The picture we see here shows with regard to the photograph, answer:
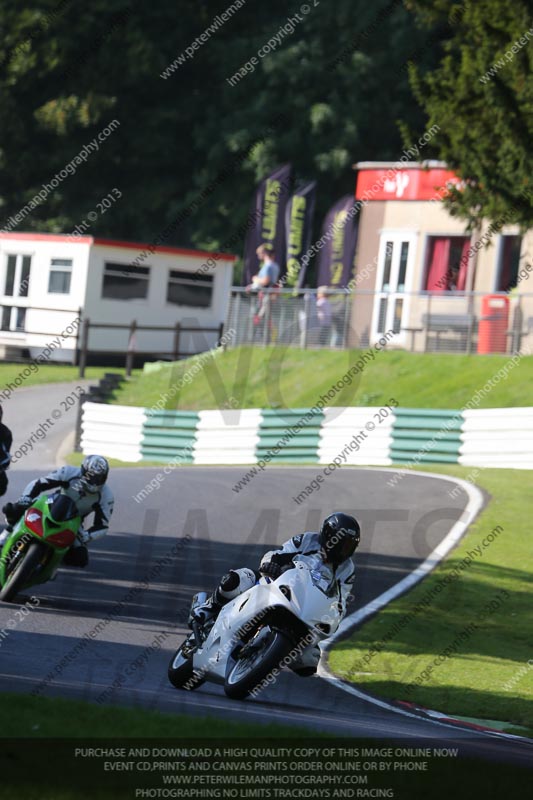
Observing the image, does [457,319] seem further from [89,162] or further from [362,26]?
[89,162]

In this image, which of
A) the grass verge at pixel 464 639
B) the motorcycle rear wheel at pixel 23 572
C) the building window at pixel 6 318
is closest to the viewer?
the grass verge at pixel 464 639

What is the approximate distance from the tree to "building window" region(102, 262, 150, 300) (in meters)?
19.4

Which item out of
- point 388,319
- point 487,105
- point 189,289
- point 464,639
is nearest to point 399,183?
point 388,319

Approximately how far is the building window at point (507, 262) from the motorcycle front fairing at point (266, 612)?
21776 mm

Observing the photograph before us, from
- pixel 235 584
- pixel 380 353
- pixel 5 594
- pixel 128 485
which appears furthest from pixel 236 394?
pixel 235 584

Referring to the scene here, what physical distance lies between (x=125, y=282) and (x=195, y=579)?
25.6m

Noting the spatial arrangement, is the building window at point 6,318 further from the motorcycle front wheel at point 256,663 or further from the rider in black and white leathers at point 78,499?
the motorcycle front wheel at point 256,663

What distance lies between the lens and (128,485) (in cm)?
1978

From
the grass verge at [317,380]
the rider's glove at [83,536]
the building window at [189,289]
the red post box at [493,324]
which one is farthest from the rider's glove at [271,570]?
the building window at [189,289]

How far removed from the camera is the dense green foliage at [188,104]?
4947 cm

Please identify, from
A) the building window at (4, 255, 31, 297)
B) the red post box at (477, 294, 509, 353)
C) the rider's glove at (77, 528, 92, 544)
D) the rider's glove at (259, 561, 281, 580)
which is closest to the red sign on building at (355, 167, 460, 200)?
the red post box at (477, 294, 509, 353)

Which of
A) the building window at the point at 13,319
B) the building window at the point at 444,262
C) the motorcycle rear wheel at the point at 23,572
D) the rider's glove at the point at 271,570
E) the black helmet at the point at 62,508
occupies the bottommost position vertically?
the motorcycle rear wheel at the point at 23,572

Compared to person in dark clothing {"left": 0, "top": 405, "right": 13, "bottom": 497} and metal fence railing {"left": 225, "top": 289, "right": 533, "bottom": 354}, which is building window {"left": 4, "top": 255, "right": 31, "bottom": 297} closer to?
metal fence railing {"left": 225, "top": 289, "right": 533, "bottom": 354}

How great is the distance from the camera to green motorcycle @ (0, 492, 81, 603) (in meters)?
11.3
